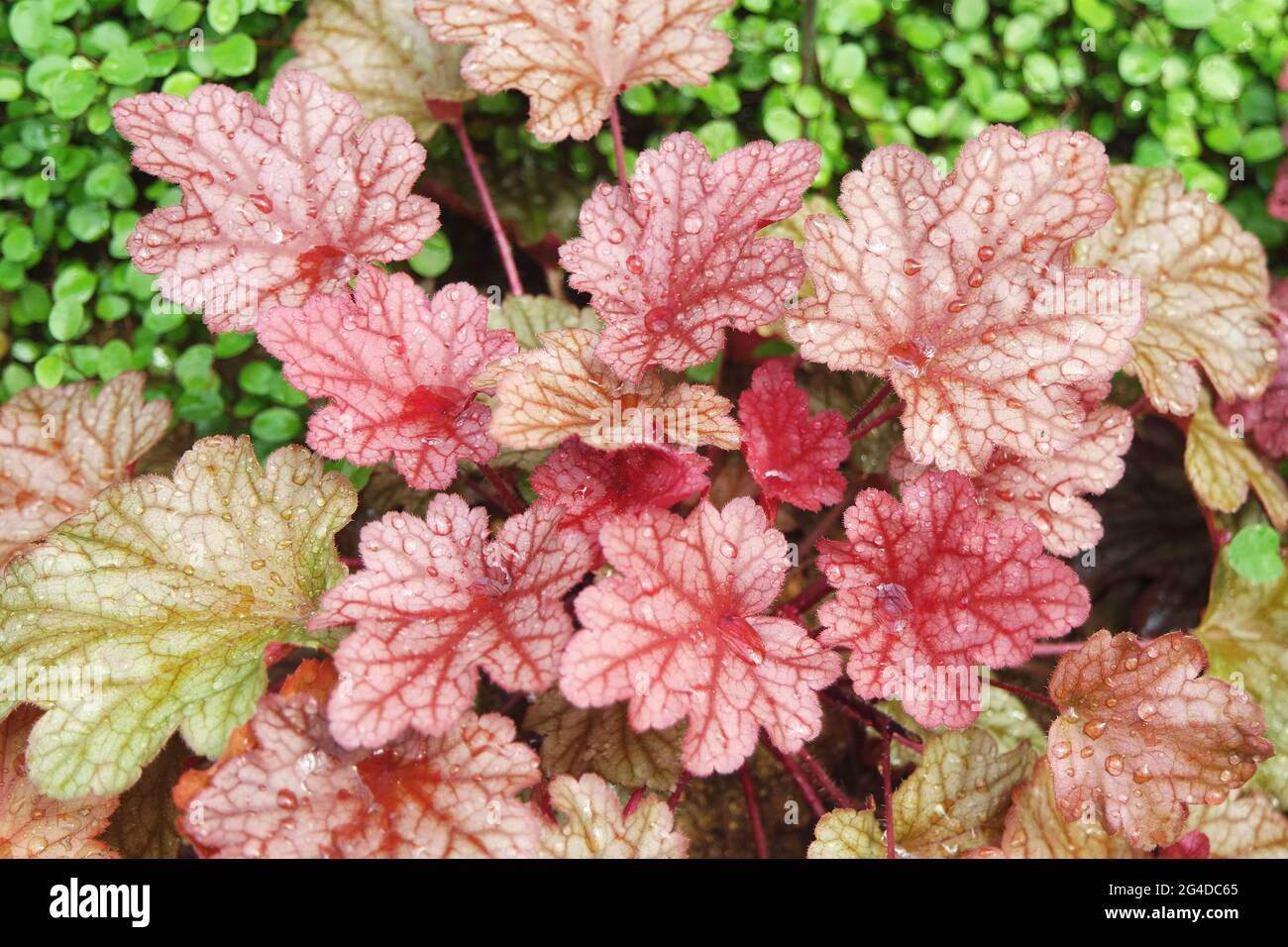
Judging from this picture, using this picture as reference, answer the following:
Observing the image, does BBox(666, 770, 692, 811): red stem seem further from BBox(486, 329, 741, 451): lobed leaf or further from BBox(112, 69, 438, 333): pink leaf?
BBox(112, 69, 438, 333): pink leaf

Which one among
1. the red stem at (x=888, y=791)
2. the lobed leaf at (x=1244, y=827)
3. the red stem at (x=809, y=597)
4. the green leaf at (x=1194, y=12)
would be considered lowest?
the lobed leaf at (x=1244, y=827)

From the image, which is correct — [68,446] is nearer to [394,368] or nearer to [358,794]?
[394,368]

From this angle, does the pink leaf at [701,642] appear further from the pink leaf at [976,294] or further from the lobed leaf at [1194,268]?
the lobed leaf at [1194,268]

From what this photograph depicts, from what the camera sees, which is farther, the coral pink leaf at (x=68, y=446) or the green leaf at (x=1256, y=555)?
the green leaf at (x=1256, y=555)

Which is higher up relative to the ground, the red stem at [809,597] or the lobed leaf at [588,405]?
the lobed leaf at [588,405]

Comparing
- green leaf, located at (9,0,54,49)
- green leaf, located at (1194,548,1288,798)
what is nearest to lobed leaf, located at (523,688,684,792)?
green leaf, located at (1194,548,1288,798)

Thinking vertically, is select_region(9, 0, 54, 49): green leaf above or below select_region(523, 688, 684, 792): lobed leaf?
above

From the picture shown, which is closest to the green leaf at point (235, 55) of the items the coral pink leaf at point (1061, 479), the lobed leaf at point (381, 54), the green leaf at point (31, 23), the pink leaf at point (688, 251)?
the lobed leaf at point (381, 54)
